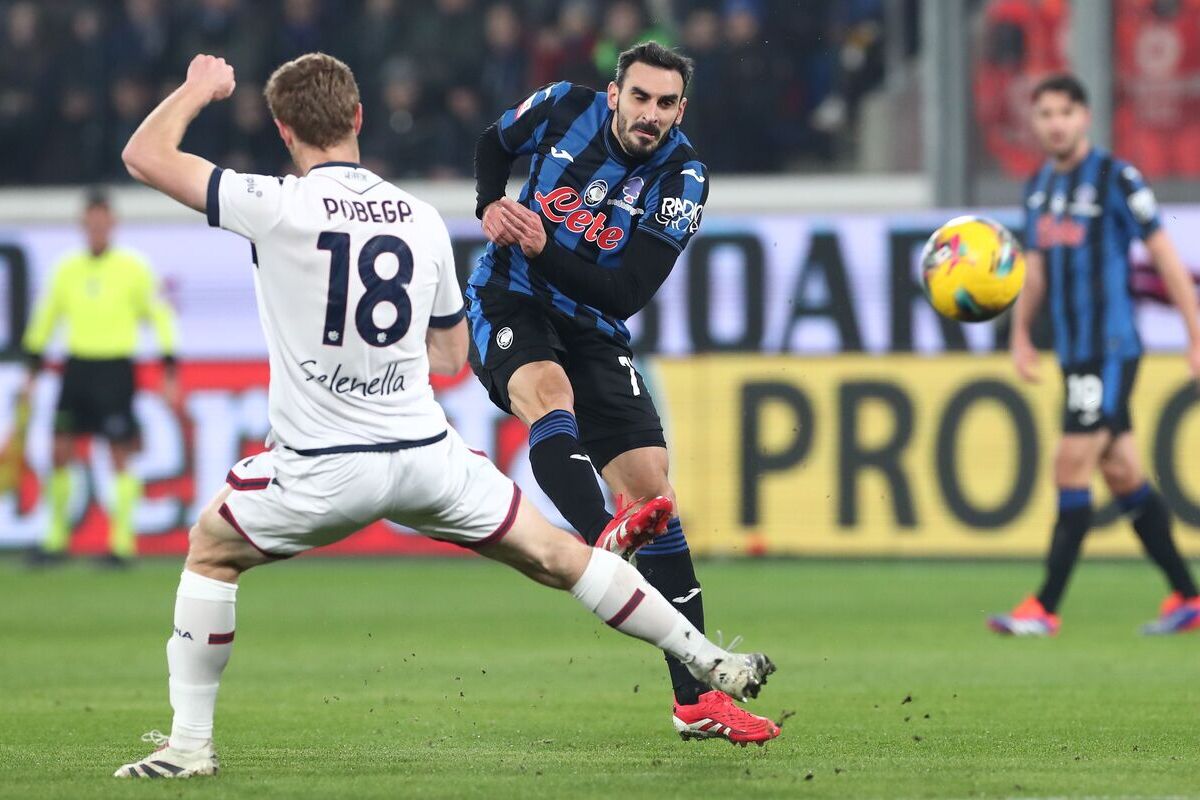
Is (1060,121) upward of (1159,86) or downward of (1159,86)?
upward

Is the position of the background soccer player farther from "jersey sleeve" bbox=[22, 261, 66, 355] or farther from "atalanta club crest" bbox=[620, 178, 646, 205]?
"jersey sleeve" bbox=[22, 261, 66, 355]

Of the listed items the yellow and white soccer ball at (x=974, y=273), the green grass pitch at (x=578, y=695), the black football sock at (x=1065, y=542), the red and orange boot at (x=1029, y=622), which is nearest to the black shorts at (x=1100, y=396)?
the black football sock at (x=1065, y=542)

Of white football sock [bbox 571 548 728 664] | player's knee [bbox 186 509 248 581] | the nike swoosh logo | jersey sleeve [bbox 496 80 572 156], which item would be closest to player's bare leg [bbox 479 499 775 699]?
white football sock [bbox 571 548 728 664]

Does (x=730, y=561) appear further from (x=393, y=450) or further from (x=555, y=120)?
(x=393, y=450)

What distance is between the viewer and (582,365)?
6.59 m

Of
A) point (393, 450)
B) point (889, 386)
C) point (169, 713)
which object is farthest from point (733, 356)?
point (393, 450)

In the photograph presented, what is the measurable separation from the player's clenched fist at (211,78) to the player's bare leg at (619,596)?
1333mm

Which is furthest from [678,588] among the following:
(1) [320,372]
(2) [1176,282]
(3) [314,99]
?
(2) [1176,282]

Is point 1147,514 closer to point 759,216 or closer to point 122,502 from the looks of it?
point 759,216

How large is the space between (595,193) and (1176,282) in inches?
165

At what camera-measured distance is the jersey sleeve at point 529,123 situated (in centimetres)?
674

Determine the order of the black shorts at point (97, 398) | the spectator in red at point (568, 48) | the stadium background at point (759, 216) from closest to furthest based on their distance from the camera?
the stadium background at point (759, 216), the black shorts at point (97, 398), the spectator in red at point (568, 48)

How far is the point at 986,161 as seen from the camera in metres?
14.9

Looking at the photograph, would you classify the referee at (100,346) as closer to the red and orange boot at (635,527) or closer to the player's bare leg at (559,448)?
the player's bare leg at (559,448)
